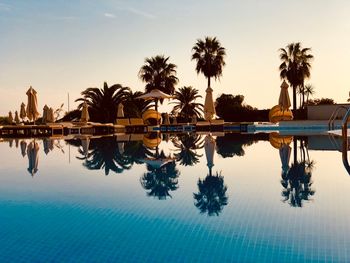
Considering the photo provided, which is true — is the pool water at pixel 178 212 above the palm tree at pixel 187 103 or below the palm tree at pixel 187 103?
below

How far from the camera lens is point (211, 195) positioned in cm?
566

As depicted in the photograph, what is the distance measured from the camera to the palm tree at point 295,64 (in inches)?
1293

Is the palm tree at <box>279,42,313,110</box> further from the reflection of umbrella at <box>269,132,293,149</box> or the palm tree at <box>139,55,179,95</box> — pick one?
the reflection of umbrella at <box>269,132,293,149</box>

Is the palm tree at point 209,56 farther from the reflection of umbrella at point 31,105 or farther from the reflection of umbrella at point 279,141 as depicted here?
the reflection of umbrella at point 279,141

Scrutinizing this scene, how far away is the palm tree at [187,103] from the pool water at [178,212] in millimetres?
29764

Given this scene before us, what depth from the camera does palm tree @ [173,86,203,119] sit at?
3856cm

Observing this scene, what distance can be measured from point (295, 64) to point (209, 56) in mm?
7081

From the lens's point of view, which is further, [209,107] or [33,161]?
[209,107]

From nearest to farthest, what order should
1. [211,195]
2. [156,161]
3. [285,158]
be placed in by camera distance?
[211,195], [285,158], [156,161]

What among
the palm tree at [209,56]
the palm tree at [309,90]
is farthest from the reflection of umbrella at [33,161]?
the palm tree at [309,90]

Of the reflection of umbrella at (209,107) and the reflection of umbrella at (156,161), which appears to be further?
the reflection of umbrella at (209,107)

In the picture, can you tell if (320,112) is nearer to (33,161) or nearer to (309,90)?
(33,161)

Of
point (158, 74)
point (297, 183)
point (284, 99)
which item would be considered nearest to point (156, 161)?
point (297, 183)

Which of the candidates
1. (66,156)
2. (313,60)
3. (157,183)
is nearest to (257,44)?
(313,60)
